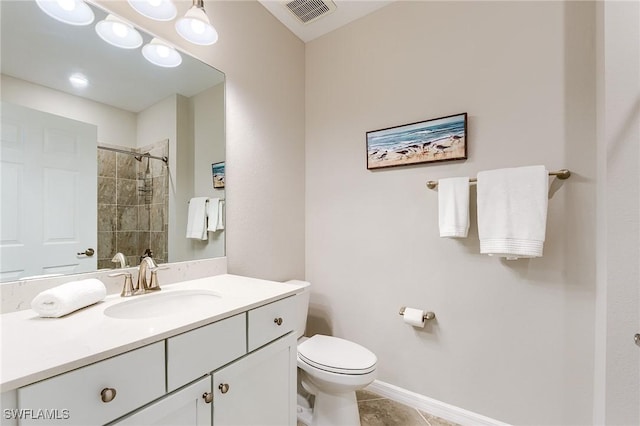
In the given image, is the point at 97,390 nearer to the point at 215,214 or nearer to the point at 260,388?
the point at 260,388

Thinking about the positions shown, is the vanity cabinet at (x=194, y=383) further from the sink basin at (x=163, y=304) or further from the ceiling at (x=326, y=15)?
A: the ceiling at (x=326, y=15)

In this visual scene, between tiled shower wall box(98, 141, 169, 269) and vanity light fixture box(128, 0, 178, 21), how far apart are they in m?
Result: 0.54

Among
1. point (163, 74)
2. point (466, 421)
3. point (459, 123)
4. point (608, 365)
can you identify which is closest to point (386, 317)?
point (466, 421)

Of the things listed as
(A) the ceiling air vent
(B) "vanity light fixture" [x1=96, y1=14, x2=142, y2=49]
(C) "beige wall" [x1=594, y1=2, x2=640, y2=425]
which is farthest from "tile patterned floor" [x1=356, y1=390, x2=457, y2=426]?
(A) the ceiling air vent

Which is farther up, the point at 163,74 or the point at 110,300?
the point at 163,74

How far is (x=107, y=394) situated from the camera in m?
0.64

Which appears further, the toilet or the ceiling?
the ceiling

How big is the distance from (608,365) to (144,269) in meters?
1.90

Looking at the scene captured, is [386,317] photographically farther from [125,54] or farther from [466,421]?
[125,54]

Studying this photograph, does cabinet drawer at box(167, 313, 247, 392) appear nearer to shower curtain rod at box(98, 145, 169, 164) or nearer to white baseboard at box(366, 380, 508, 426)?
shower curtain rod at box(98, 145, 169, 164)

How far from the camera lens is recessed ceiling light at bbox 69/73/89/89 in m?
1.08

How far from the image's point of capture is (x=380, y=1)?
5.97 feet

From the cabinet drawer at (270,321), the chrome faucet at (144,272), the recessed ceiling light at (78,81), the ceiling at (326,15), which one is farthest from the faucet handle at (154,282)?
the ceiling at (326,15)

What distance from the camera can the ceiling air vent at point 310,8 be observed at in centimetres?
180
